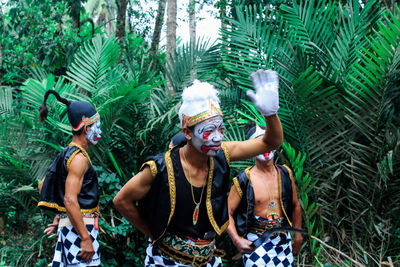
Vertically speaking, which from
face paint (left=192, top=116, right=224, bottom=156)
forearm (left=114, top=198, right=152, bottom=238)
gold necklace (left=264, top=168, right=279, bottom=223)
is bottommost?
gold necklace (left=264, top=168, right=279, bottom=223)

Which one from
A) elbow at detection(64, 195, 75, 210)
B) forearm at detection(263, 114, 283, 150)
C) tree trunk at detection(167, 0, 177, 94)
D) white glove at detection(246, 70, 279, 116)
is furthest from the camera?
tree trunk at detection(167, 0, 177, 94)

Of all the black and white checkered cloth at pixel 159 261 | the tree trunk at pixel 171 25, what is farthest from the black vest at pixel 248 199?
the tree trunk at pixel 171 25

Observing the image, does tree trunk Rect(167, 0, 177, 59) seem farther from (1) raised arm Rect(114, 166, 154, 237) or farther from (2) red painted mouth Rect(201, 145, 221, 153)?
(2) red painted mouth Rect(201, 145, 221, 153)

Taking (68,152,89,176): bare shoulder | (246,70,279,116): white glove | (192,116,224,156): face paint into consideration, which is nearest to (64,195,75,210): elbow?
(68,152,89,176): bare shoulder

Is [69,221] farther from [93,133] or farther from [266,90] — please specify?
[266,90]

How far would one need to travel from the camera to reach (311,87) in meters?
4.77

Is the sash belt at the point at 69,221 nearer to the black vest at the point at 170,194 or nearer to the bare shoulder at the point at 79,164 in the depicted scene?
the bare shoulder at the point at 79,164

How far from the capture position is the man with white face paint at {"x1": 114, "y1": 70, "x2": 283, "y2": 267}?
2.59m

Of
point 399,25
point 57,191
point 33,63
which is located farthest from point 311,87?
point 33,63

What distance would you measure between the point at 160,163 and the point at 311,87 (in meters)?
2.66

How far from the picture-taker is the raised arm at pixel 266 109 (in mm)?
2160

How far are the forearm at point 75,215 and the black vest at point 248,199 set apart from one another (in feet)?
4.41

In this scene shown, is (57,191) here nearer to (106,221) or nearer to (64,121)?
(106,221)

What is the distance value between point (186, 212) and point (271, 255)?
1.38 metres
